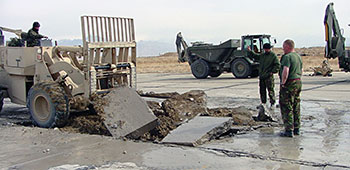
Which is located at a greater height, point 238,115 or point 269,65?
point 269,65

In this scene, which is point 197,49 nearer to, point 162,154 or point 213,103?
point 213,103

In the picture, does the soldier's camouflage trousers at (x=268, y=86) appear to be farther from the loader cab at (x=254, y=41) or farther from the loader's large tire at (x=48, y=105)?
the loader cab at (x=254, y=41)

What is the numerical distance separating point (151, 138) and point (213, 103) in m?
3.93

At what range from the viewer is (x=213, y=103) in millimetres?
11133

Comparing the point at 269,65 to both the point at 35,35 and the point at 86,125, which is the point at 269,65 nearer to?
the point at 86,125

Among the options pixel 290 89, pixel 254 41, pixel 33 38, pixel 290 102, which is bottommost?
pixel 290 102

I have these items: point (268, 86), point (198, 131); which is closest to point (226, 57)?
point (268, 86)

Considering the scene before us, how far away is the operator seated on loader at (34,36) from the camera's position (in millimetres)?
9516

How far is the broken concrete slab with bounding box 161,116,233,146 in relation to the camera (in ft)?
21.1

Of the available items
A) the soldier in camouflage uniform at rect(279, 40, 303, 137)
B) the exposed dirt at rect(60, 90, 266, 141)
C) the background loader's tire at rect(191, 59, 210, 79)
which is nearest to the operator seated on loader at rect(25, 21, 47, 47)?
the exposed dirt at rect(60, 90, 266, 141)

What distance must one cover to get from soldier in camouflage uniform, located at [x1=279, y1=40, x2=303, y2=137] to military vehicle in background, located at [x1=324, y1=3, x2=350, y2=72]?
1176 centimetres

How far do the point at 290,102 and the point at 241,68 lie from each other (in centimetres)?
1380

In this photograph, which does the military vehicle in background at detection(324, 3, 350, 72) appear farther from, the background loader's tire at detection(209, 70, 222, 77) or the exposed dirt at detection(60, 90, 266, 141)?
the exposed dirt at detection(60, 90, 266, 141)

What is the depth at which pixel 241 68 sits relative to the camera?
67.3 ft
